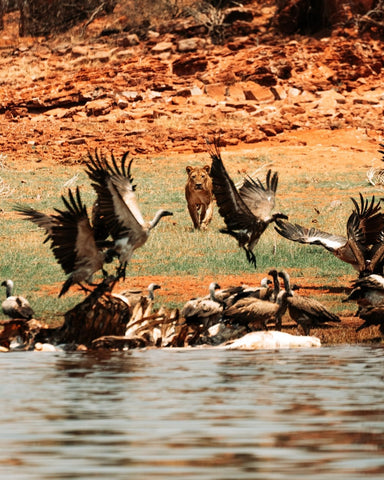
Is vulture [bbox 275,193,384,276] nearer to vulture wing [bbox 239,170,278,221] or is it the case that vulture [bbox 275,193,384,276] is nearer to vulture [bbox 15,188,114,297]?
vulture wing [bbox 239,170,278,221]

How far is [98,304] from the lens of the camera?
492 inches

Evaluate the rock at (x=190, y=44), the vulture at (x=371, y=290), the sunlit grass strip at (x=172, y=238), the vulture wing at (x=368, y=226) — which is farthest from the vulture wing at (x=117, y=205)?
the rock at (x=190, y=44)

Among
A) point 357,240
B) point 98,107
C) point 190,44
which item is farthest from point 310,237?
point 190,44

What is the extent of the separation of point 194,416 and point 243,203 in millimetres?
7722

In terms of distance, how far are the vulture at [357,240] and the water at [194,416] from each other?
324 centimetres

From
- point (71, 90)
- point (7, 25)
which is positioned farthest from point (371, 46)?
point (7, 25)

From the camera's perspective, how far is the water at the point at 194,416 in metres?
5.59

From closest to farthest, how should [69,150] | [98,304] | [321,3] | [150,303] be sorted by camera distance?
1. [98,304]
2. [150,303]
3. [69,150]
4. [321,3]

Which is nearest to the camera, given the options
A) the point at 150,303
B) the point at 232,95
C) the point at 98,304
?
the point at 98,304

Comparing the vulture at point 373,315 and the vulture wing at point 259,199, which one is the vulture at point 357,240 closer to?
the vulture wing at point 259,199

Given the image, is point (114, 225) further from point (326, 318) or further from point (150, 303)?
point (326, 318)

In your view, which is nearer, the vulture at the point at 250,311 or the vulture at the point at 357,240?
the vulture at the point at 250,311

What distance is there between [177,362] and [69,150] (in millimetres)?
27812

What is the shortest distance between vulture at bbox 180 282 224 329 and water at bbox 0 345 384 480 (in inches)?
57.1
